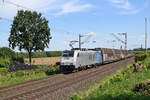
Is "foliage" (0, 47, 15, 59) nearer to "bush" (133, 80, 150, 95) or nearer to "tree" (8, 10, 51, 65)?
"tree" (8, 10, 51, 65)

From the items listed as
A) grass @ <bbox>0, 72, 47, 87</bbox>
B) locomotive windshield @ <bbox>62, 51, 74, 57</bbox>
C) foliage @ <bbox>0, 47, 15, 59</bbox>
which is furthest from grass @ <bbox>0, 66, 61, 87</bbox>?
foliage @ <bbox>0, 47, 15, 59</bbox>

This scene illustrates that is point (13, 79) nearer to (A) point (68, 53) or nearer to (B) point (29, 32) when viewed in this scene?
(A) point (68, 53)

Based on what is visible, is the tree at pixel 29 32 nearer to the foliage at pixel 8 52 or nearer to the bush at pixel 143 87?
the foliage at pixel 8 52

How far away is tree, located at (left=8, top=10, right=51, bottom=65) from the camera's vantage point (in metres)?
53.1

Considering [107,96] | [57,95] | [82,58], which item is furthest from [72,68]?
[107,96]

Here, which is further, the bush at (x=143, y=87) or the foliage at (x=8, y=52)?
the foliage at (x=8, y=52)

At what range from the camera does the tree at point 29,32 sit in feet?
174

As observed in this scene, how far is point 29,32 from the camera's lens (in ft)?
177

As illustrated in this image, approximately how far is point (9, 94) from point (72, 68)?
44.3 ft

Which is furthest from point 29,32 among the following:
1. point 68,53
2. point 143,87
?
point 143,87

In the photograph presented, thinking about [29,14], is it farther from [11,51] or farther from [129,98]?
[129,98]

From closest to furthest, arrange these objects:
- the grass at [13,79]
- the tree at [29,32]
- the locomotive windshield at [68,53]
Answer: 1. the grass at [13,79]
2. the locomotive windshield at [68,53]
3. the tree at [29,32]

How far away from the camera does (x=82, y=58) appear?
29.6 meters

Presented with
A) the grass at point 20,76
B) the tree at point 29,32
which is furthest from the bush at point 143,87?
the tree at point 29,32
